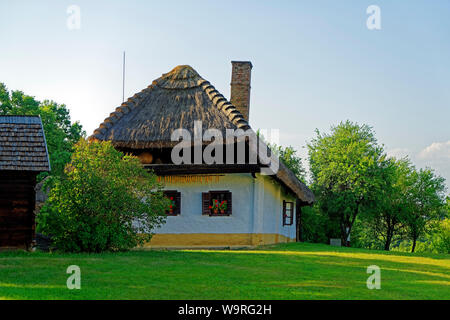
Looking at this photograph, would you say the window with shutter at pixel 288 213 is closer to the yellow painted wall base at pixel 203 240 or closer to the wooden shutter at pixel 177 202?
the yellow painted wall base at pixel 203 240

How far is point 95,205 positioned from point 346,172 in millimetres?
20315

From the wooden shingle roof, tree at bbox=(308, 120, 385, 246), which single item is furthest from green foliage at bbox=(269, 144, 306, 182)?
the wooden shingle roof

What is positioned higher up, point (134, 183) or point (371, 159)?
point (371, 159)

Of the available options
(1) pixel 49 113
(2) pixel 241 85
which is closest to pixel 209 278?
(2) pixel 241 85

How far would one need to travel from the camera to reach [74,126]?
44281 mm

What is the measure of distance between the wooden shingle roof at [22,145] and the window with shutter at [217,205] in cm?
594

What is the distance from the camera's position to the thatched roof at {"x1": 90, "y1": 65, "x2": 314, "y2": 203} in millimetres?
20141

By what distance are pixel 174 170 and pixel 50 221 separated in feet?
19.1

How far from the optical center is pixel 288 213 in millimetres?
26438

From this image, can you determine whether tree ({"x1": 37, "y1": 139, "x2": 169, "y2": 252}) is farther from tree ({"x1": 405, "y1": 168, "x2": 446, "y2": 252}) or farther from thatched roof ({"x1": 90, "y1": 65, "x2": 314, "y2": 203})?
tree ({"x1": 405, "y1": 168, "x2": 446, "y2": 252})

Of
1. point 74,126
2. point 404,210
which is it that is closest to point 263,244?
point 404,210

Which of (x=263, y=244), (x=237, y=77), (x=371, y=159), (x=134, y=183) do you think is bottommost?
(x=263, y=244)
